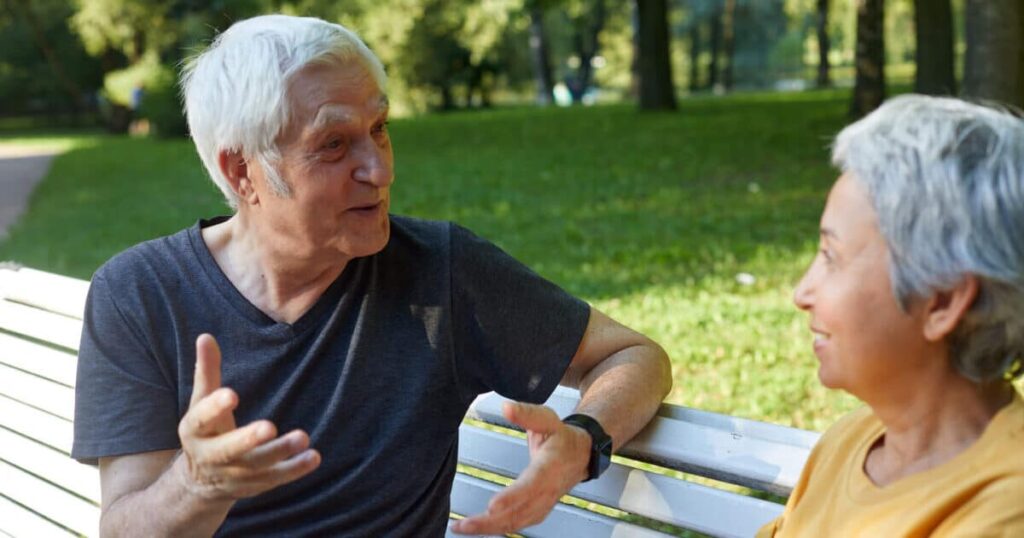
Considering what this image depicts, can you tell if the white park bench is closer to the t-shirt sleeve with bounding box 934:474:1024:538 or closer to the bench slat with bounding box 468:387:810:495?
the bench slat with bounding box 468:387:810:495

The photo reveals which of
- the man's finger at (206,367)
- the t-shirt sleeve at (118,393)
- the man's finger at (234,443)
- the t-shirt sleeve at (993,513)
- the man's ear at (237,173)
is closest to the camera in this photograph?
the t-shirt sleeve at (993,513)

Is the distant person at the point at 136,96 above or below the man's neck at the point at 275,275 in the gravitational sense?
below

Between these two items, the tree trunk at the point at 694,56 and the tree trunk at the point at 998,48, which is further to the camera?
the tree trunk at the point at 694,56

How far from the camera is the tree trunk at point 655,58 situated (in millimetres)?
21812

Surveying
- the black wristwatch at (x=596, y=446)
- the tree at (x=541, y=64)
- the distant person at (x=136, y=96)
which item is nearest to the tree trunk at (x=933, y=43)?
the black wristwatch at (x=596, y=446)

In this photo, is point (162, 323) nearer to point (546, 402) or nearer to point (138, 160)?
point (546, 402)

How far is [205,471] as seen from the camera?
1938mm

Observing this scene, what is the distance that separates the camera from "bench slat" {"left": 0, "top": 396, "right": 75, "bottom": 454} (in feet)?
10.7

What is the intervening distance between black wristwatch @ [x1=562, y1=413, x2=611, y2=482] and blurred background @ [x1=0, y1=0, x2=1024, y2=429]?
130 centimetres

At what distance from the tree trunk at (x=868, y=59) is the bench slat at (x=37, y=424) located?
14.2 meters

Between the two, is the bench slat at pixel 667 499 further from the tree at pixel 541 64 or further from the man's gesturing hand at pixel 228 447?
the tree at pixel 541 64

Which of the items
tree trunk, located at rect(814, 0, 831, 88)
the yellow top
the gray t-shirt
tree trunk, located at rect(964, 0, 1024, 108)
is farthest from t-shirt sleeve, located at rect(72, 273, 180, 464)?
tree trunk, located at rect(814, 0, 831, 88)

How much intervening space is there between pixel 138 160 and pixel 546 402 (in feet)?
67.0

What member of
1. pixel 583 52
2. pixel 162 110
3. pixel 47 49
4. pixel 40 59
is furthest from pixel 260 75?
pixel 583 52
